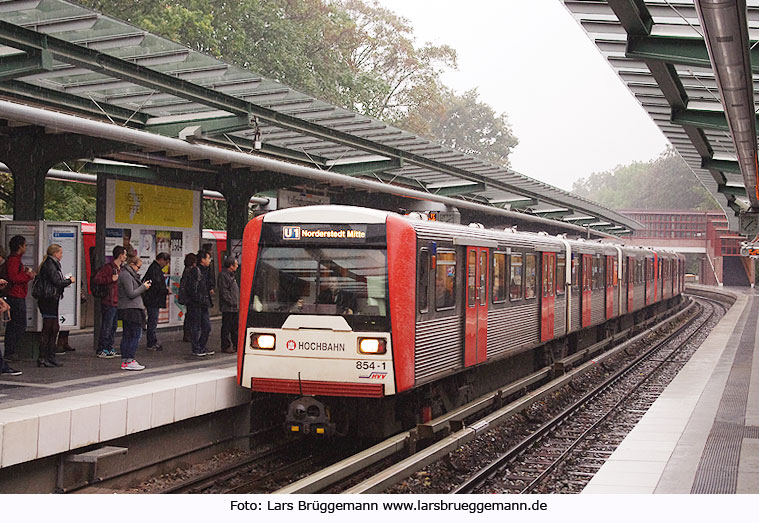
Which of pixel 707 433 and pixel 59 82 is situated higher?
pixel 59 82

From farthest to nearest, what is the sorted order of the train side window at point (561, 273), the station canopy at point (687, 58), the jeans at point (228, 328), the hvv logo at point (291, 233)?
the train side window at point (561, 273)
the jeans at point (228, 328)
the hvv logo at point (291, 233)
the station canopy at point (687, 58)

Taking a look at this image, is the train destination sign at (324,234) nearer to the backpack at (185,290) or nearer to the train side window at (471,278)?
the train side window at (471,278)

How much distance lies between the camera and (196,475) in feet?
29.1

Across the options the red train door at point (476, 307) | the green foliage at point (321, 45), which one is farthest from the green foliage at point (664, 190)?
the red train door at point (476, 307)

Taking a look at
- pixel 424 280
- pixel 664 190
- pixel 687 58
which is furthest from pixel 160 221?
pixel 664 190

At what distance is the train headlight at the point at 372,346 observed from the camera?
9133 millimetres

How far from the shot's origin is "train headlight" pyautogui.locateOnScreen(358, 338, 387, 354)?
9.13 m

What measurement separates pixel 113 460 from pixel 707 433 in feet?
20.5

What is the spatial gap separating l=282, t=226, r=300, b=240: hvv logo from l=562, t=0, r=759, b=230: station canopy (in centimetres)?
442

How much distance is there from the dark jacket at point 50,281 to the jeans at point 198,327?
2.12m

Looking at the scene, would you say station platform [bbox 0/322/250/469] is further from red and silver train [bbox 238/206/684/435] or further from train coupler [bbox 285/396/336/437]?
train coupler [bbox 285/396/336/437]

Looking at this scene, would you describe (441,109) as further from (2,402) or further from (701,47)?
(2,402)

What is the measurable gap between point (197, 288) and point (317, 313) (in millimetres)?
3383
